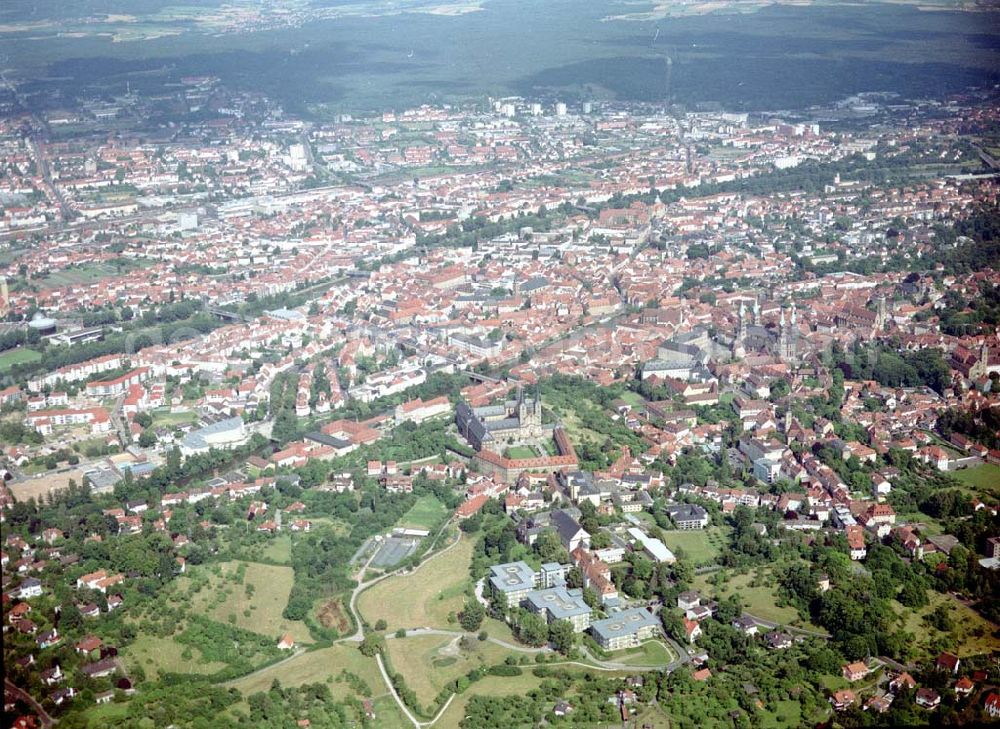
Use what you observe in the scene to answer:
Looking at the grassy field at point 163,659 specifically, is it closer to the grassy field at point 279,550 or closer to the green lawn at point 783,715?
the grassy field at point 279,550

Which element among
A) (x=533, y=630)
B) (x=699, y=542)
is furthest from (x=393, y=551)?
(x=699, y=542)

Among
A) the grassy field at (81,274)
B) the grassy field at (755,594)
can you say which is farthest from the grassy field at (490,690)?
the grassy field at (81,274)

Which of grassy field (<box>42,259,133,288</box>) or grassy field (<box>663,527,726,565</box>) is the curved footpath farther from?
grassy field (<box>42,259,133,288</box>)

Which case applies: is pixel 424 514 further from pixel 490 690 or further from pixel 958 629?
pixel 958 629

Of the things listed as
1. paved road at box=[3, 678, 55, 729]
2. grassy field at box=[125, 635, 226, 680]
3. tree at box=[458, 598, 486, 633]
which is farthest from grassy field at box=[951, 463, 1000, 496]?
paved road at box=[3, 678, 55, 729]

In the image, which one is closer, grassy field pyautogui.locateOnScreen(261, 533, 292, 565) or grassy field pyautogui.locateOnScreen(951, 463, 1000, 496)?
grassy field pyautogui.locateOnScreen(261, 533, 292, 565)

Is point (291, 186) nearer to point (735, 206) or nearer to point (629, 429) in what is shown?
point (735, 206)
